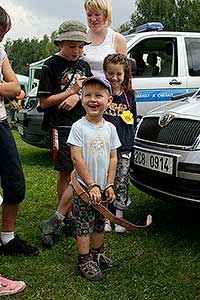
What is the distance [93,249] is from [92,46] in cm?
166

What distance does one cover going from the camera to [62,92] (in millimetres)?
3873

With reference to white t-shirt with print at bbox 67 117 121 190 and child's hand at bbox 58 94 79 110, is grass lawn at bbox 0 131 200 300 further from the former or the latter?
child's hand at bbox 58 94 79 110

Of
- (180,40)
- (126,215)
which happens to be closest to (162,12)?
(180,40)

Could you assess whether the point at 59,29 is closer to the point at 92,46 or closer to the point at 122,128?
the point at 92,46

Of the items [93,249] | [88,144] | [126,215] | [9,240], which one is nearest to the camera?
[88,144]

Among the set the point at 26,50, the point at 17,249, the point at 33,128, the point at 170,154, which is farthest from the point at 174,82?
the point at 26,50

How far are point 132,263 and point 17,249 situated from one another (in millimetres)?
814

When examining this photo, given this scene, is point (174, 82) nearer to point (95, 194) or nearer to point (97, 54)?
point (97, 54)

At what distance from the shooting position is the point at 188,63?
25.6ft

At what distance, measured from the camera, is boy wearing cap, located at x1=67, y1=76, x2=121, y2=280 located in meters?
3.22

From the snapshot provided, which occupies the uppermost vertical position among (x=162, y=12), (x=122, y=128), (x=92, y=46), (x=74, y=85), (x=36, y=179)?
(x=162, y=12)

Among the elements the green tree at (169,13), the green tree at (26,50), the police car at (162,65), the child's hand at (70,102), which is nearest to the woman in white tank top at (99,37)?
the child's hand at (70,102)

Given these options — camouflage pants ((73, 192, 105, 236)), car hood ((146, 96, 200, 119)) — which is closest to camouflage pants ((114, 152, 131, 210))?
car hood ((146, 96, 200, 119))

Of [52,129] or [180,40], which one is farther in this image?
[180,40]
